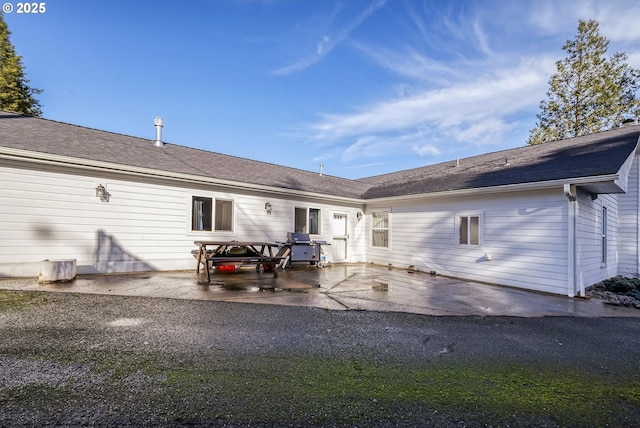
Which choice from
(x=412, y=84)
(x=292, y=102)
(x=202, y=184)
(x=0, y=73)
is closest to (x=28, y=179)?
(x=202, y=184)

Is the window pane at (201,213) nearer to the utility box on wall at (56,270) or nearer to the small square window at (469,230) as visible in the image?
the utility box on wall at (56,270)

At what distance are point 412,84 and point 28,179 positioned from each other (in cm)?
1391

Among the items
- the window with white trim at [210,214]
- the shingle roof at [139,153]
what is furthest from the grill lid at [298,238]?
the window with white trim at [210,214]

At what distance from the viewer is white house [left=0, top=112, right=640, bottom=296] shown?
261 inches

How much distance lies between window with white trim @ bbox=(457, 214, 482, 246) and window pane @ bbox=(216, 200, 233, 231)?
7070 millimetres

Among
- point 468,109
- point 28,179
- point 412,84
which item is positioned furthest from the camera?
point 468,109

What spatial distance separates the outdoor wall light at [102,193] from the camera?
7.25 meters

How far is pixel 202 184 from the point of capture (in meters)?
8.84

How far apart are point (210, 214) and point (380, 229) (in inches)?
251

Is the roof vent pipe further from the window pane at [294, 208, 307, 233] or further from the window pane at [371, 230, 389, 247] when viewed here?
the window pane at [371, 230, 389, 247]

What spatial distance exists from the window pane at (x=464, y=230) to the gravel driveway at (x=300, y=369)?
4.30 metres

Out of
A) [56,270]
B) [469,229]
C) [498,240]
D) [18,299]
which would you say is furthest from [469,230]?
[56,270]

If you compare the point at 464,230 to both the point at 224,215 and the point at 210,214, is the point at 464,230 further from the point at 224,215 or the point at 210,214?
the point at 210,214

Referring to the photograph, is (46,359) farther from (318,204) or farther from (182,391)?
(318,204)
